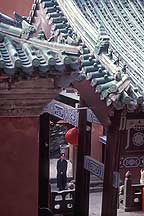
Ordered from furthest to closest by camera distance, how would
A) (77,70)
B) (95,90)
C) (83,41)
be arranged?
(83,41) → (95,90) → (77,70)

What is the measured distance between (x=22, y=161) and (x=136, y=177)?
10463 mm

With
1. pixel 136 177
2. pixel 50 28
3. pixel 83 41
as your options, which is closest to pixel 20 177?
pixel 83 41

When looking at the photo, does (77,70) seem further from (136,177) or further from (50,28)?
(136,177)

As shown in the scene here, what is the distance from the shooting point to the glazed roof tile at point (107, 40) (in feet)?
27.8

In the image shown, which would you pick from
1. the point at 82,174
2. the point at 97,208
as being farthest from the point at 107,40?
the point at 97,208

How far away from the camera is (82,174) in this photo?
10.7 meters

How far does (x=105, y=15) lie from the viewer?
1117cm

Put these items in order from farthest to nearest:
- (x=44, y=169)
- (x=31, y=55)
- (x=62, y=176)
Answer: (x=62, y=176)
(x=44, y=169)
(x=31, y=55)

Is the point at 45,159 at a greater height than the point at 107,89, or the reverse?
the point at 107,89

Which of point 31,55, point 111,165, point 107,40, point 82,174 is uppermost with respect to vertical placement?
point 107,40

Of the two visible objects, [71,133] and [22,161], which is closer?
[22,161]

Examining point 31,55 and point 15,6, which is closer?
point 31,55

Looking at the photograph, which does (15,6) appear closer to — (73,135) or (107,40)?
(73,135)

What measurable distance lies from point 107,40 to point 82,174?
317 centimetres
